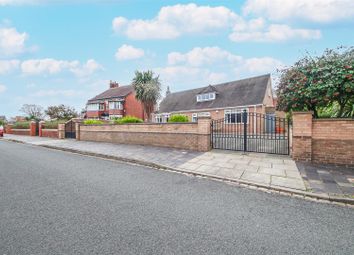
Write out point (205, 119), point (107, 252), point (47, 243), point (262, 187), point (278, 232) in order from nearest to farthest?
point (107, 252)
point (47, 243)
point (278, 232)
point (262, 187)
point (205, 119)

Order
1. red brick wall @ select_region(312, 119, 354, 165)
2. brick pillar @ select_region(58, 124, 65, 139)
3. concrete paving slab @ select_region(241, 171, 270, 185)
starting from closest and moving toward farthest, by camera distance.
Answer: concrete paving slab @ select_region(241, 171, 270, 185), red brick wall @ select_region(312, 119, 354, 165), brick pillar @ select_region(58, 124, 65, 139)

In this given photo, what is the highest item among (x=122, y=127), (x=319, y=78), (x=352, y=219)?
(x=319, y=78)

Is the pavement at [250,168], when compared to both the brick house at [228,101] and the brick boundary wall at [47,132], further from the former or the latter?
the brick boundary wall at [47,132]

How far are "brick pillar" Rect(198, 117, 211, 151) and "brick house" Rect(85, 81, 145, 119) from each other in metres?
28.2

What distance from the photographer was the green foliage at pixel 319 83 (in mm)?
6824

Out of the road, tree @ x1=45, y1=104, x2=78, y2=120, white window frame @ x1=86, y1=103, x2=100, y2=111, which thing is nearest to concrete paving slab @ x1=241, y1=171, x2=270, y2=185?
the road

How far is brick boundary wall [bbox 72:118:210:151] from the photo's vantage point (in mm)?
9602

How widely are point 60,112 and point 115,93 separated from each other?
44.8 feet

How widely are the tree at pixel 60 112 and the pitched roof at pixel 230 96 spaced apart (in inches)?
889

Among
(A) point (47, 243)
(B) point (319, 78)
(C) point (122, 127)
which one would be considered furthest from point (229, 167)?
(C) point (122, 127)

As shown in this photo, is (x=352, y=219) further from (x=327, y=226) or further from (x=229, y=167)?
(x=229, y=167)

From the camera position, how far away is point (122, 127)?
13367 mm

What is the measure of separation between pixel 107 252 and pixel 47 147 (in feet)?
45.1

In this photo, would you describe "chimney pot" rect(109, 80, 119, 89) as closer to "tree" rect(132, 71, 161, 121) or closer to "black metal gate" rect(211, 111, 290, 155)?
"tree" rect(132, 71, 161, 121)
